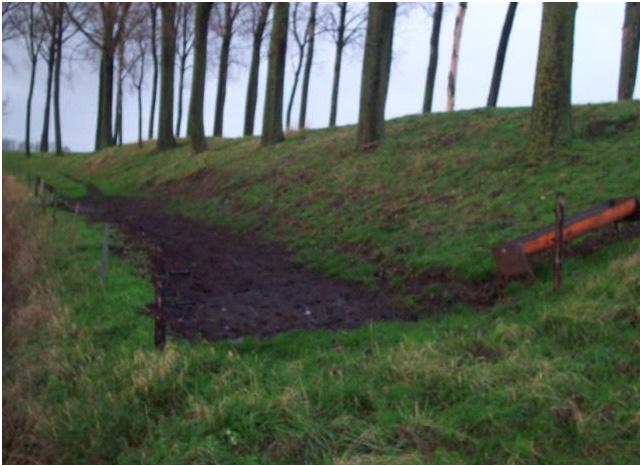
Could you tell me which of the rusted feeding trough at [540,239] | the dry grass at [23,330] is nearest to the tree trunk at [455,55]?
the dry grass at [23,330]

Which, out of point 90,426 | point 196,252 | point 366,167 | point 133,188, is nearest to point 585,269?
point 90,426

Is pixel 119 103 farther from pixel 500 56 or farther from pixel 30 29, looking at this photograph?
pixel 500 56

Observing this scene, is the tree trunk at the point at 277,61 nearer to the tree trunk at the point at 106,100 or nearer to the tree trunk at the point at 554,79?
the tree trunk at the point at 554,79

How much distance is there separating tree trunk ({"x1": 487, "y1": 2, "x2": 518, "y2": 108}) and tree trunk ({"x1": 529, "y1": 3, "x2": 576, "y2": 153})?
41.1 feet

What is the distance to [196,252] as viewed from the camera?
551 inches

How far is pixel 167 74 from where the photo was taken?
30.6 metres

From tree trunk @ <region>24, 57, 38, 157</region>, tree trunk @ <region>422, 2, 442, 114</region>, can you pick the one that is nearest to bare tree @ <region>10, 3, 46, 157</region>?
tree trunk @ <region>24, 57, 38, 157</region>

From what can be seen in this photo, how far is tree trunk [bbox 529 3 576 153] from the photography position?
44.0 ft

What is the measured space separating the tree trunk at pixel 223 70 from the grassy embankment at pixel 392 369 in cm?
2209

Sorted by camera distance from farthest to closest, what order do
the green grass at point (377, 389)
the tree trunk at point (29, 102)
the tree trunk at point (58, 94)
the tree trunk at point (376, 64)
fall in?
1. the tree trunk at point (29, 102)
2. the tree trunk at point (58, 94)
3. the tree trunk at point (376, 64)
4. the green grass at point (377, 389)

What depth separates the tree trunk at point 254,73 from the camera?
104 ft

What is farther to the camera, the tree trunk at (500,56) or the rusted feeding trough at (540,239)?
the tree trunk at (500,56)

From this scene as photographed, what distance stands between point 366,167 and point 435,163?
2.03m

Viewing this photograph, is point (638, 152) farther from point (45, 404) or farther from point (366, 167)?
point (45, 404)
